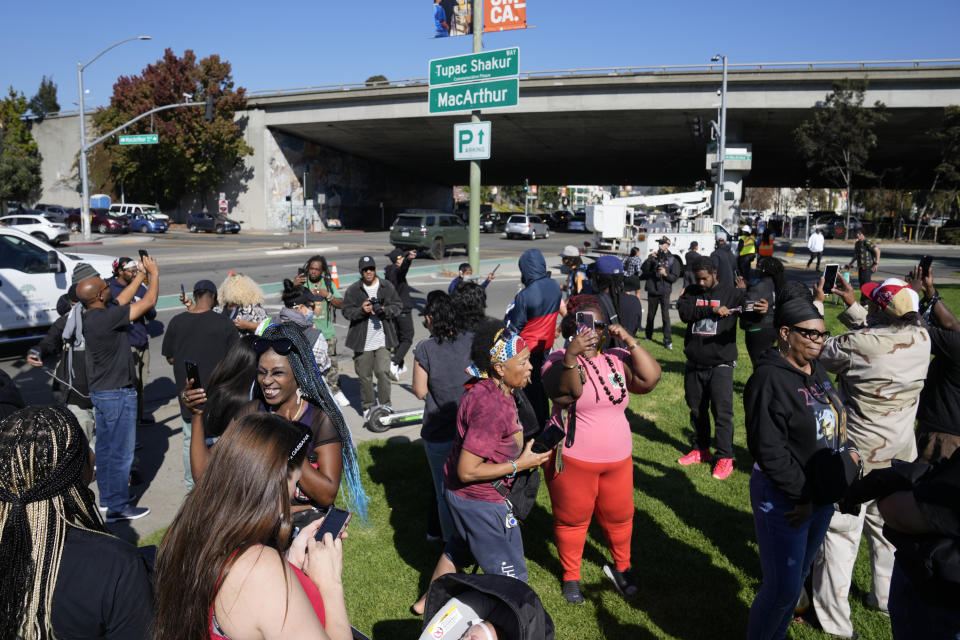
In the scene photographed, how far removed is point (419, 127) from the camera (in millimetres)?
43312

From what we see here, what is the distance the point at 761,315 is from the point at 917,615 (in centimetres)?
445

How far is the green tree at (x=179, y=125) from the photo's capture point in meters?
44.5

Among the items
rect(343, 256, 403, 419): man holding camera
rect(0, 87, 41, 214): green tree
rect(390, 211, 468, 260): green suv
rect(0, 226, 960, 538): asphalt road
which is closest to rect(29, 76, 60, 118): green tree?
rect(0, 87, 41, 214): green tree

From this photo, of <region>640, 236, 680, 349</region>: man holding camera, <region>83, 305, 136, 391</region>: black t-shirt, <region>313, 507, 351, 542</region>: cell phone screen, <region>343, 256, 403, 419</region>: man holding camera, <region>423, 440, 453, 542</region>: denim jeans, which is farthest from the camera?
<region>640, 236, 680, 349</region>: man holding camera

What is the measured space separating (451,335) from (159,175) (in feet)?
164

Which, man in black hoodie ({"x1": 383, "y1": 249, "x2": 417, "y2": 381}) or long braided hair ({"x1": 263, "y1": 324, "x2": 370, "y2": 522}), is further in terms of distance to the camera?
man in black hoodie ({"x1": 383, "y1": 249, "x2": 417, "y2": 381})

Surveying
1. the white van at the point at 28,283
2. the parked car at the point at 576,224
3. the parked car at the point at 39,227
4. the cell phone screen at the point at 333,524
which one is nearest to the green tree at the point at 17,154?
the parked car at the point at 39,227

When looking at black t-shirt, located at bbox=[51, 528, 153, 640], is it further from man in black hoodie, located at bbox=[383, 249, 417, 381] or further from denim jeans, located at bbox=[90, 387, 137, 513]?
man in black hoodie, located at bbox=[383, 249, 417, 381]

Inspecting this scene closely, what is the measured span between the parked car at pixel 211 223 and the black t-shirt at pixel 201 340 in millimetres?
42266

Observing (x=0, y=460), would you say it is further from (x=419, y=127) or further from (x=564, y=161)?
(x=564, y=161)

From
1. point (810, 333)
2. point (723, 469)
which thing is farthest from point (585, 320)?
point (723, 469)

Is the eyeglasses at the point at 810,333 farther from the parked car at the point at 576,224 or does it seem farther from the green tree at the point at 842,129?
the parked car at the point at 576,224

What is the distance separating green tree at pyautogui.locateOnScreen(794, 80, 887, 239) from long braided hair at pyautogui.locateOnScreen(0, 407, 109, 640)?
127 feet

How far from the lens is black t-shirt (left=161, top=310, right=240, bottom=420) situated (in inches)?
196
